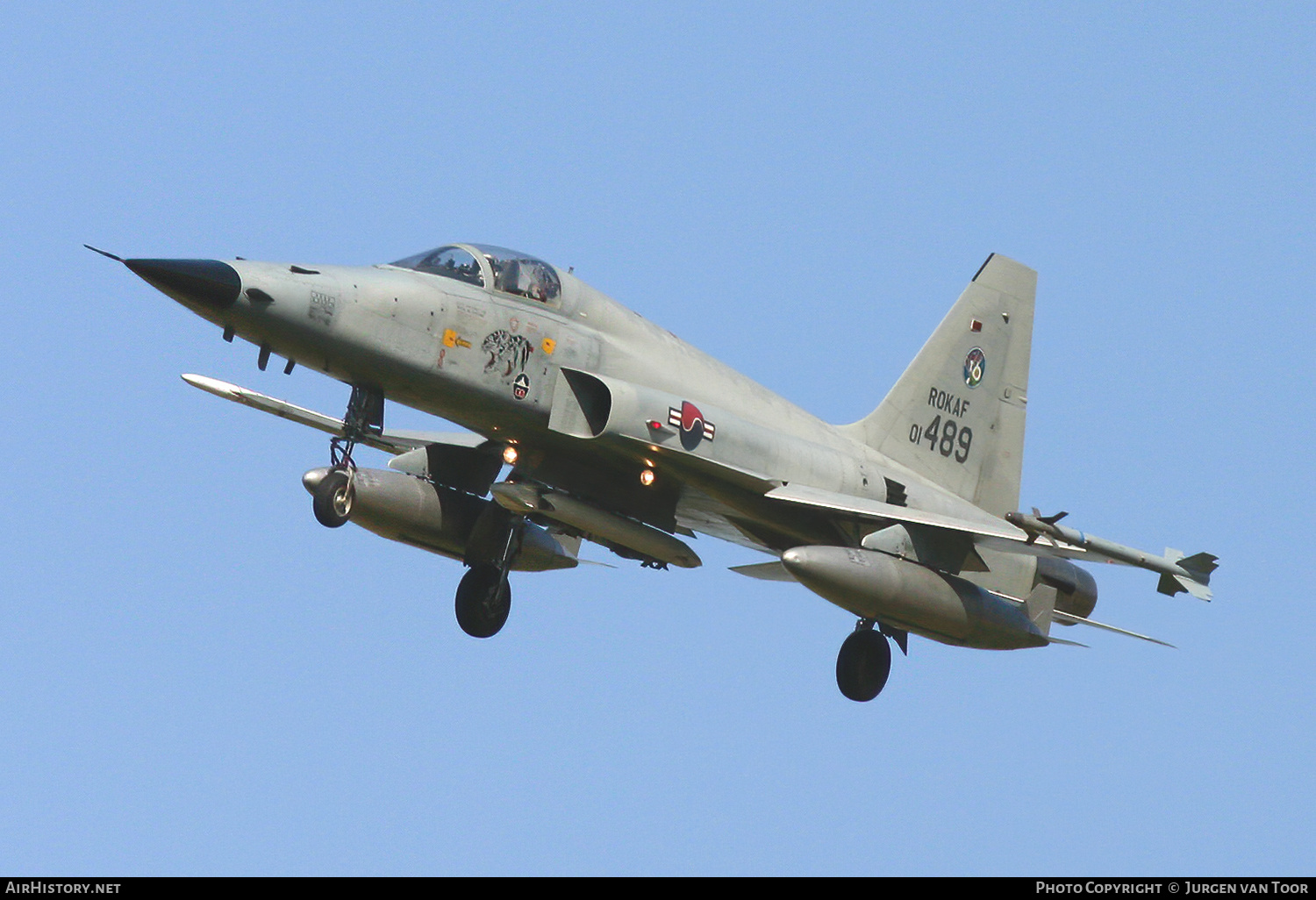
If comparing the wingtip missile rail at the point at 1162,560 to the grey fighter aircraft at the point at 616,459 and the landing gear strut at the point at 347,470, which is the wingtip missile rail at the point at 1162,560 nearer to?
the grey fighter aircraft at the point at 616,459

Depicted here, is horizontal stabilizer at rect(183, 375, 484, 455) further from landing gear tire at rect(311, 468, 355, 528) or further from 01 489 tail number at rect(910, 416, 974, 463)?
01 489 tail number at rect(910, 416, 974, 463)

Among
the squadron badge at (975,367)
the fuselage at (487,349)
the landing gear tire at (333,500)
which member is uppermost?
the squadron badge at (975,367)

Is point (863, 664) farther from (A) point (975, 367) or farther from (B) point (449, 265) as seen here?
(B) point (449, 265)

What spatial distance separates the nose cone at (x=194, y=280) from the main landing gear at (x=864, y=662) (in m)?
8.44

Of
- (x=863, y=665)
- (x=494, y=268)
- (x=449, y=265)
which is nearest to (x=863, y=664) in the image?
(x=863, y=665)

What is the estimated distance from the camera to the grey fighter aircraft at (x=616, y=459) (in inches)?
655

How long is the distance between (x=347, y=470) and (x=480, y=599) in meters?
3.30

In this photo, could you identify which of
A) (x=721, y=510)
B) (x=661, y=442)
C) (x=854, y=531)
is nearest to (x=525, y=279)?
(x=661, y=442)

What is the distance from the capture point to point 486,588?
19.9 metres

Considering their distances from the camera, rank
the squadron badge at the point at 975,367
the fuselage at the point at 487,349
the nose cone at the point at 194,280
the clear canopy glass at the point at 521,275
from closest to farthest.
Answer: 1. the nose cone at the point at 194,280
2. the fuselage at the point at 487,349
3. the clear canopy glass at the point at 521,275
4. the squadron badge at the point at 975,367

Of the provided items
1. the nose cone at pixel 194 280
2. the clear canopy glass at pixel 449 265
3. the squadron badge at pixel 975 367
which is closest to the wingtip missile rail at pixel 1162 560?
the squadron badge at pixel 975 367

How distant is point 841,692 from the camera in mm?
20375
